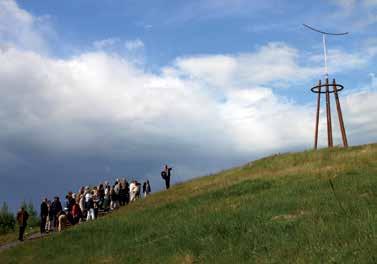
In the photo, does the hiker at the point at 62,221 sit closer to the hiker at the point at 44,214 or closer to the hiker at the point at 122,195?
the hiker at the point at 44,214

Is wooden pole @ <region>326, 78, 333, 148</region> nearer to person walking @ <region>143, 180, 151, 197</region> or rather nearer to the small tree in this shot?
person walking @ <region>143, 180, 151, 197</region>

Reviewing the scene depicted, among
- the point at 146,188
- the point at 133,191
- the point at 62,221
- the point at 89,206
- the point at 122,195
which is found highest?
the point at 146,188

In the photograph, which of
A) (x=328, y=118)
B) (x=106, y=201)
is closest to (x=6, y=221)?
(x=106, y=201)

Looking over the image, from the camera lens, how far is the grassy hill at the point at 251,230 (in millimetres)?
9367

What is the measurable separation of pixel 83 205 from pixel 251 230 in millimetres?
18285

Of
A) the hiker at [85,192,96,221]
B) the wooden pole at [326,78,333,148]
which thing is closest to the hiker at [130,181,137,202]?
the hiker at [85,192,96,221]

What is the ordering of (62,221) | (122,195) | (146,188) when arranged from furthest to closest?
1. (146,188)
2. (122,195)
3. (62,221)

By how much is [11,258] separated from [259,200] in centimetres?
988

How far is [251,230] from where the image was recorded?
40.7ft

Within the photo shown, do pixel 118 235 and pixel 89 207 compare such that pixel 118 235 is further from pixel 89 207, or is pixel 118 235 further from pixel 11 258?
pixel 89 207

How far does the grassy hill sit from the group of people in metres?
4.40

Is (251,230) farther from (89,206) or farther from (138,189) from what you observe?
(138,189)

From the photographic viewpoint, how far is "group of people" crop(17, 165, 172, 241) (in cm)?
2673

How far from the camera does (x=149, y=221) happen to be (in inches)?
795
